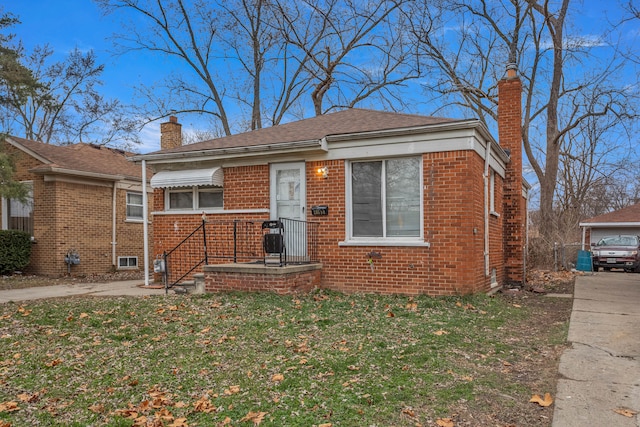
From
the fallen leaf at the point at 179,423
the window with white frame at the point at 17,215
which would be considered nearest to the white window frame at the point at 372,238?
the fallen leaf at the point at 179,423

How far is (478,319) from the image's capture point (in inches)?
256

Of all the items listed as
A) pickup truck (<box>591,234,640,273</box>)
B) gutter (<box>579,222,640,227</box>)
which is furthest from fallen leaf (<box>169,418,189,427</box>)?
gutter (<box>579,222,640,227</box>)

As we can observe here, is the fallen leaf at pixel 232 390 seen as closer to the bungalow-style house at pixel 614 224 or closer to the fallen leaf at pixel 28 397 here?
the fallen leaf at pixel 28 397

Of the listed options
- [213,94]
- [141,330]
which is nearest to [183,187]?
[141,330]

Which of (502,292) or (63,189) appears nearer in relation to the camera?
(502,292)

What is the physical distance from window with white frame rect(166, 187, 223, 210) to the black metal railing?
559mm

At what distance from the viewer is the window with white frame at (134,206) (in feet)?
54.4

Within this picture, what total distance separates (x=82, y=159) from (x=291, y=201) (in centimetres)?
1017

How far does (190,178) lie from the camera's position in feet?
32.9

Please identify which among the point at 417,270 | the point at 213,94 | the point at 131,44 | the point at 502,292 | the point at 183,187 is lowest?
the point at 502,292

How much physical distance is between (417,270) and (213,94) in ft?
63.7

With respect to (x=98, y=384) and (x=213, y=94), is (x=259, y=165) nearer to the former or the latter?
(x=98, y=384)

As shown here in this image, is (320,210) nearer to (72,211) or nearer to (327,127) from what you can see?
(327,127)

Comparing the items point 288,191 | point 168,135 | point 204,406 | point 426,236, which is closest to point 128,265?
point 168,135
